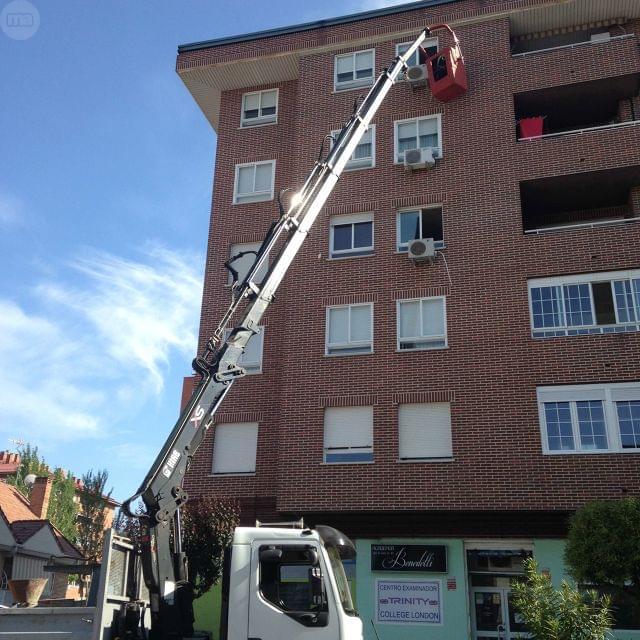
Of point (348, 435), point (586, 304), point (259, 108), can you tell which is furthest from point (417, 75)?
point (348, 435)

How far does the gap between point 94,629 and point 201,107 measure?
73.8ft

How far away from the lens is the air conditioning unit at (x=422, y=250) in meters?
20.7

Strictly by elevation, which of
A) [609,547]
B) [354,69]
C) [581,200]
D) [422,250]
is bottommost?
[609,547]

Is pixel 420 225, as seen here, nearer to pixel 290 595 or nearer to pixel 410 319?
pixel 410 319

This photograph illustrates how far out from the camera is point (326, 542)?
9180mm

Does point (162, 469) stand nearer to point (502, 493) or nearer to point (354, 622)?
point (354, 622)

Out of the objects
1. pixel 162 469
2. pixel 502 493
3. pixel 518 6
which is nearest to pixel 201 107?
pixel 518 6

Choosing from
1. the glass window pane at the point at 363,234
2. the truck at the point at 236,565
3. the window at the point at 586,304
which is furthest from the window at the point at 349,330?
the truck at the point at 236,565

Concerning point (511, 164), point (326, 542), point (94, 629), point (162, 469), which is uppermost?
point (511, 164)

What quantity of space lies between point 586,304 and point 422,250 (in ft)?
14.6

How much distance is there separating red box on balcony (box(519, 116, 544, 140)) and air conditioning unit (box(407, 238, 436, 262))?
16.2 ft

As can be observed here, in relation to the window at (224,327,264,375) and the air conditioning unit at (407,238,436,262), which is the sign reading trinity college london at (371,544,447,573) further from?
the air conditioning unit at (407,238,436,262)

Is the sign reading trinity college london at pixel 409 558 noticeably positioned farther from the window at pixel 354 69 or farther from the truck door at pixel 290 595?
→ the window at pixel 354 69

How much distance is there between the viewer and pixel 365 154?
23.5 meters
